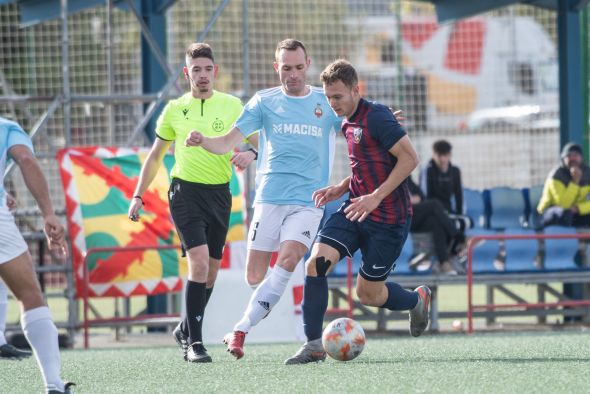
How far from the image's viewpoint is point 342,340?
8125 mm

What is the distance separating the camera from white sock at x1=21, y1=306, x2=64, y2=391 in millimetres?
6160

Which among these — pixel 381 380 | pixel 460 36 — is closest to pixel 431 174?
pixel 381 380

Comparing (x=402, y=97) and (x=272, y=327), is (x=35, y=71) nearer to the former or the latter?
(x=402, y=97)

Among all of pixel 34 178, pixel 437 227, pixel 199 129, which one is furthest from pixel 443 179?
pixel 34 178

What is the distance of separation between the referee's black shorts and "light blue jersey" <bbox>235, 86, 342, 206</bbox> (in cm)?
53

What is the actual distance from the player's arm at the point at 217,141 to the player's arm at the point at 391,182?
99cm

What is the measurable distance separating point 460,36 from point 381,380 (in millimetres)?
19345

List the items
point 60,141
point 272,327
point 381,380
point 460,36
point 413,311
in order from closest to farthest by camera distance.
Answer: point 381,380
point 413,311
point 272,327
point 60,141
point 460,36

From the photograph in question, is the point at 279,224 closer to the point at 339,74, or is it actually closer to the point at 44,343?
the point at 339,74

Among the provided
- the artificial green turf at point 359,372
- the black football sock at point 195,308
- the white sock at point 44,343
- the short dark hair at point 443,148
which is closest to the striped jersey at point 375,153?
the artificial green turf at point 359,372

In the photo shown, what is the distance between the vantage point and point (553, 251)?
1462 centimetres

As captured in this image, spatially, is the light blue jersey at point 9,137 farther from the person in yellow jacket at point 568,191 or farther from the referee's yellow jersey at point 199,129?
the person in yellow jacket at point 568,191

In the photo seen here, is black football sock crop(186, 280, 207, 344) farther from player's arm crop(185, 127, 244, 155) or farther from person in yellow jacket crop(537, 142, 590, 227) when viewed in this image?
→ person in yellow jacket crop(537, 142, 590, 227)

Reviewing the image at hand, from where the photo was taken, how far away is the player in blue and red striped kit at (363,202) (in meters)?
7.90
